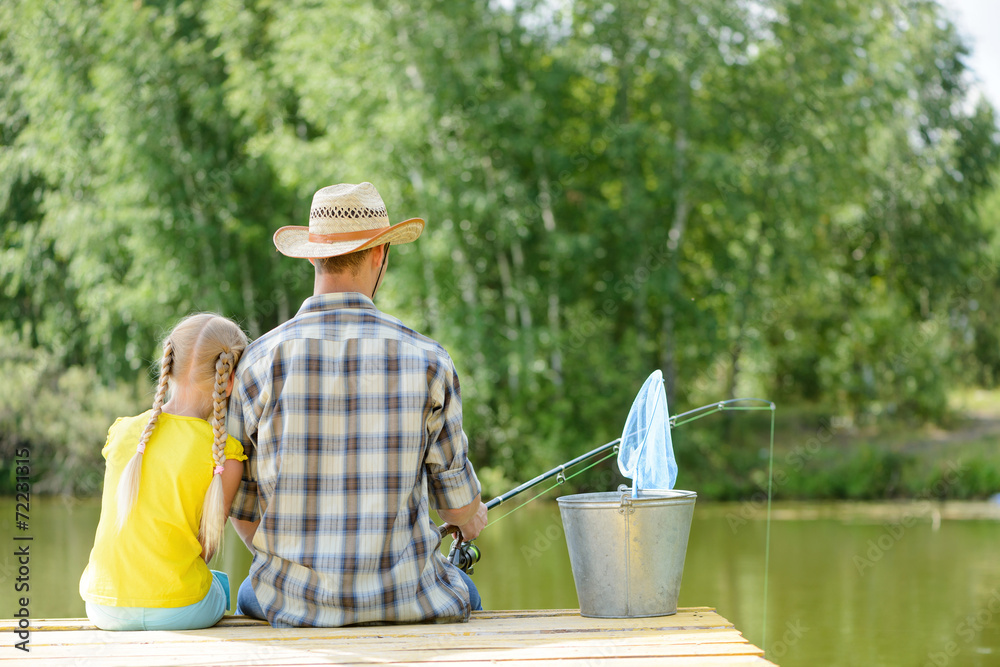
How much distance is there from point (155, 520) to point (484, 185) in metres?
10.2

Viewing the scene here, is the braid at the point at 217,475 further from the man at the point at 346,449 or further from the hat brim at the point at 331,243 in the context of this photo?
the hat brim at the point at 331,243

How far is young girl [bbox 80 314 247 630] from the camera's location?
224 cm

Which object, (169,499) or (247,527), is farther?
(247,527)

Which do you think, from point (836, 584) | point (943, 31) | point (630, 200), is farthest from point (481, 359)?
point (943, 31)

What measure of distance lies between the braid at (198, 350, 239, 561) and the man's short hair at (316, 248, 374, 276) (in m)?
0.29

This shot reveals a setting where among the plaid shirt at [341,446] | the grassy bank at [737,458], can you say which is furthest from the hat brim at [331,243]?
the grassy bank at [737,458]

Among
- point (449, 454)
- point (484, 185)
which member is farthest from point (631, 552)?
point (484, 185)

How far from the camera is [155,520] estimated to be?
2240mm

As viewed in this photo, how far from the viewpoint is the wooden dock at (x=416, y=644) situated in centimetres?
199

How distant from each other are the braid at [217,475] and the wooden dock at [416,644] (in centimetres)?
20

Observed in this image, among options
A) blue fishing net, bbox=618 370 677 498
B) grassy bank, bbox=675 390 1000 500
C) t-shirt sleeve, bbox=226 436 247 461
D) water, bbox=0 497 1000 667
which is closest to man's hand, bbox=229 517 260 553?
t-shirt sleeve, bbox=226 436 247 461

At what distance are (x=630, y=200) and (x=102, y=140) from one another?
6968mm

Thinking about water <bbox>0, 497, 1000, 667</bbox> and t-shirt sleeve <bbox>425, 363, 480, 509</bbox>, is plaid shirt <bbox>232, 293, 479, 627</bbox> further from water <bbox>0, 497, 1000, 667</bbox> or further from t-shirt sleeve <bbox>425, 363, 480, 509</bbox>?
water <bbox>0, 497, 1000, 667</bbox>

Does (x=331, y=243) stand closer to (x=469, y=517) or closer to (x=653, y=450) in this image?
(x=469, y=517)
